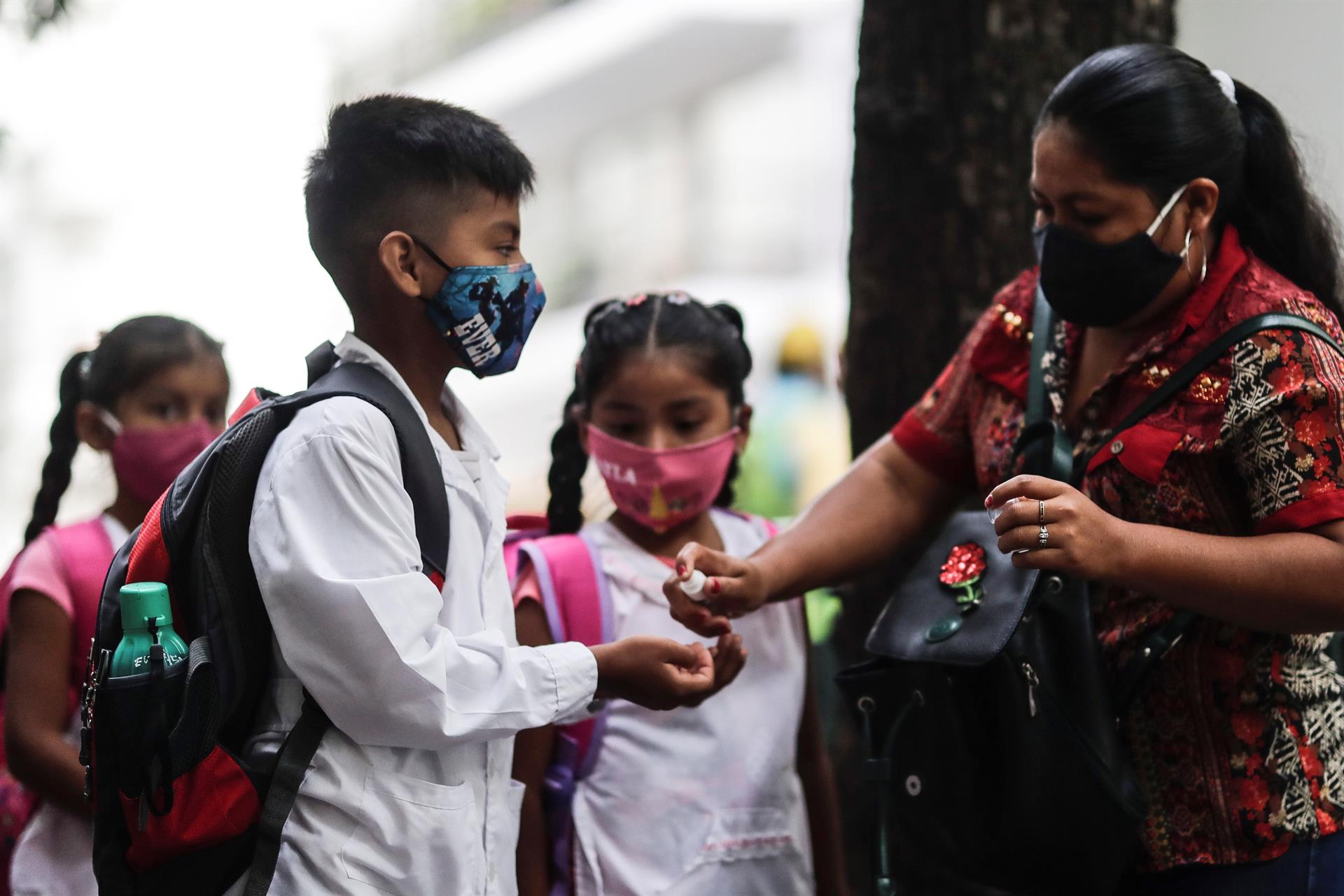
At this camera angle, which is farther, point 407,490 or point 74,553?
point 74,553

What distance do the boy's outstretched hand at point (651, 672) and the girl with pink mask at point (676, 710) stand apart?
25 cm

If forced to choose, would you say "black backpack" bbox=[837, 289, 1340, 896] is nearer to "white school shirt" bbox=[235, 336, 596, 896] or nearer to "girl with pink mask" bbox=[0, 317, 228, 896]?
"white school shirt" bbox=[235, 336, 596, 896]

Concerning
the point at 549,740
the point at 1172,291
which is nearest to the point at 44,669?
the point at 549,740

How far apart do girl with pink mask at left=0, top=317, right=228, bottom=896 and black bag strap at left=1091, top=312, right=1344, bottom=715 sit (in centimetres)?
201

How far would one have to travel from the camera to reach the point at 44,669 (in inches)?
113

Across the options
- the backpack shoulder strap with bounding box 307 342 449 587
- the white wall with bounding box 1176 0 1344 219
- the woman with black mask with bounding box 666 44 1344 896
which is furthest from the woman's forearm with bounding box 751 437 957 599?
the white wall with bounding box 1176 0 1344 219

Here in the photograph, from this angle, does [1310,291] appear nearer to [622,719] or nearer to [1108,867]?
[1108,867]

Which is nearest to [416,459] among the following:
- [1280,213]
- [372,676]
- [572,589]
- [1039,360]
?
[372,676]

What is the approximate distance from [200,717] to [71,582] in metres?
1.18

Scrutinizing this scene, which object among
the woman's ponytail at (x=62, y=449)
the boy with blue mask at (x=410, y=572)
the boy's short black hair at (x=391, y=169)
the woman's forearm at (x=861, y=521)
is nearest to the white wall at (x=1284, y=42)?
the woman's forearm at (x=861, y=521)

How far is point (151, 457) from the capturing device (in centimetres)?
311

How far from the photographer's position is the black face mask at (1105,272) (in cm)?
232

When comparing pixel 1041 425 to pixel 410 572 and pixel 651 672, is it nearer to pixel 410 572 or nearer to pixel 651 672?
pixel 651 672

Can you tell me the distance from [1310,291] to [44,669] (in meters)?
2.58
